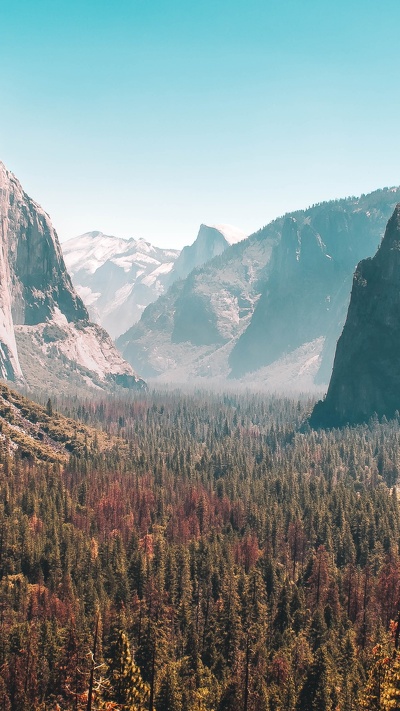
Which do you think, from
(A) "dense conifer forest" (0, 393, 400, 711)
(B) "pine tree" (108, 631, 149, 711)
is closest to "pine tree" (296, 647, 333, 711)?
(A) "dense conifer forest" (0, 393, 400, 711)

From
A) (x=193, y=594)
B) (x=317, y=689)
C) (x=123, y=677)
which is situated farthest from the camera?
(x=193, y=594)

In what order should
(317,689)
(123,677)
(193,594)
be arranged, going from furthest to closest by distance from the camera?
1. (193,594)
2. (317,689)
3. (123,677)

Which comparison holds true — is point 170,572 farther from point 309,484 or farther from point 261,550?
point 309,484

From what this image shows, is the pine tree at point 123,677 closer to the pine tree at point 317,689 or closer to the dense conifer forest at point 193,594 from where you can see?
the dense conifer forest at point 193,594

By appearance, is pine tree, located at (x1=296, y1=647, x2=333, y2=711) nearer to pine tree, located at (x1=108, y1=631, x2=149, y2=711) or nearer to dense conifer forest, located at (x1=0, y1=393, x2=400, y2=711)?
dense conifer forest, located at (x1=0, y1=393, x2=400, y2=711)

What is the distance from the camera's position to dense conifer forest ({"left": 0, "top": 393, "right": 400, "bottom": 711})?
8006cm

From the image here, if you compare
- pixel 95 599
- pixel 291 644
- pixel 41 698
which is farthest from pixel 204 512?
pixel 41 698

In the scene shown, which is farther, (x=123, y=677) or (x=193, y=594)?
(x=193, y=594)

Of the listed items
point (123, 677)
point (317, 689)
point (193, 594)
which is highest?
point (123, 677)

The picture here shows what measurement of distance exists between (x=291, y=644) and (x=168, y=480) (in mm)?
97694

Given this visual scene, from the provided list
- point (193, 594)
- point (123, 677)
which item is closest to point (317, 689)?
point (123, 677)

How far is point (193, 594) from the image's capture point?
119938 mm

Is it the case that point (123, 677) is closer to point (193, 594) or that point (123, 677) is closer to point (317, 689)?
point (317, 689)

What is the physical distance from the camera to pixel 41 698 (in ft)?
285
